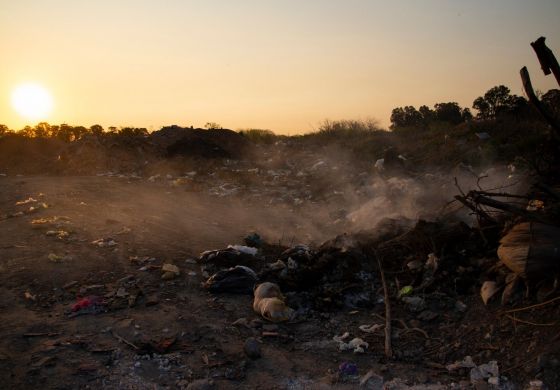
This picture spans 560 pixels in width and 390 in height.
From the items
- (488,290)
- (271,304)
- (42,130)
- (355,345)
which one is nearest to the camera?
(355,345)

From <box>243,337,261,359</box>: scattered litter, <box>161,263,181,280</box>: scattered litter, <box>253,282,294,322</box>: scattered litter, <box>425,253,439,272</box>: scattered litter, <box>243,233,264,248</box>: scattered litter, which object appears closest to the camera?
<box>243,337,261,359</box>: scattered litter

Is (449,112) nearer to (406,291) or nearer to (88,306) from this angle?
(406,291)

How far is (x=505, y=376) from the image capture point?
2635 mm

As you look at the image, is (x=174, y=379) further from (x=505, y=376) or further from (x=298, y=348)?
(x=505, y=376)

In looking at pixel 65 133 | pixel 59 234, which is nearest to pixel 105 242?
pixel 59 234

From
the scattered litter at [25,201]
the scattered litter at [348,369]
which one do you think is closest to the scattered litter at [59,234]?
the scattered litter at [25,201]

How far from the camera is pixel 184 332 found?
11.0ft

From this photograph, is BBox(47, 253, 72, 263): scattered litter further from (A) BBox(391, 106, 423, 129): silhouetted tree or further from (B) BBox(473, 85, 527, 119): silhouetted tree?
(A) BBox(391, 106, 423, 129): silhouetted tree

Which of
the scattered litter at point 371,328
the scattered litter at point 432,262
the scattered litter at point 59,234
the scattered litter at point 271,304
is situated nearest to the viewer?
the scattered litter at point 371,328

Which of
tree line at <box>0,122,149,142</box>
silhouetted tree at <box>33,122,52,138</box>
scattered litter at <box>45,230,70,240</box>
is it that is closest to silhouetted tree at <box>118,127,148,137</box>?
tree line at <box>0,122,149,142</box>

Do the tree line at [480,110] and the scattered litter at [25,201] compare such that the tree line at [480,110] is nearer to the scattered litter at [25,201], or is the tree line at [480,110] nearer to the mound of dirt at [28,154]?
the scattered litter at [25,201]

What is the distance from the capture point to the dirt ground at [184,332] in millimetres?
2740

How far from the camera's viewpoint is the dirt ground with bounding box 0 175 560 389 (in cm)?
274

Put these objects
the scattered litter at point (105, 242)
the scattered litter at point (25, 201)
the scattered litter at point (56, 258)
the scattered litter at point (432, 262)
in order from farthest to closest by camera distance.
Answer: the scattered litter at point (25, 201) → the scattered litter at point (105, 242) → the scattered litter at point (56, 258) → the scattered litter at point (432, 262)
